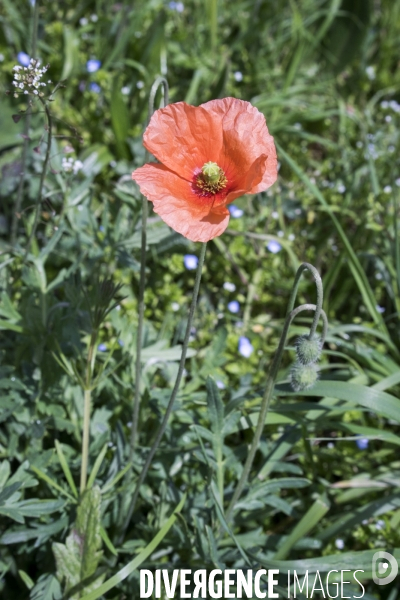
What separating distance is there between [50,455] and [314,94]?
11.0 feet

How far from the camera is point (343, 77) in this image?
4.77 meters

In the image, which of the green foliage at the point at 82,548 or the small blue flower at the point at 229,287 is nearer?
the green foliage at the point at 82,548

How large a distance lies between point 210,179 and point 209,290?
1.77 m

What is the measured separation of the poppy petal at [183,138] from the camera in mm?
1692

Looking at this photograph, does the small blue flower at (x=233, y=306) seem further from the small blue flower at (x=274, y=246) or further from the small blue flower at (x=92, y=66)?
the small blue flower at (x=92, y=66)

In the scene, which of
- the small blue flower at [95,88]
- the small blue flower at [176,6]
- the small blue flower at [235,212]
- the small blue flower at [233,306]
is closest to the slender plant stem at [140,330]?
the small blue flower at [233,306]

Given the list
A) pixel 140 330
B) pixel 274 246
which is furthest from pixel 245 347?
pixel 140 330

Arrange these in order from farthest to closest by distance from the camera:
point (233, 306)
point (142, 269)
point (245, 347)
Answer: point (233, 306) → point (245, 347) → point (142, 269)

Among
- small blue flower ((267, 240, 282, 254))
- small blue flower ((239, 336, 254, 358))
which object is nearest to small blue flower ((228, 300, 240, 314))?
small blue flower ((239, 336, 254, 358))

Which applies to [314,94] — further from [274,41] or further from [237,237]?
[237,237]

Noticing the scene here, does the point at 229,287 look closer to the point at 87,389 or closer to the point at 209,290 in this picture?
the point at 209,290

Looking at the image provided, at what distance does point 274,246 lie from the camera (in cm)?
344

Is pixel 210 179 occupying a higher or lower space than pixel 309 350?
higher

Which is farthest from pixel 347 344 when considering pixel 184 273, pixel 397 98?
pixel 397 98
